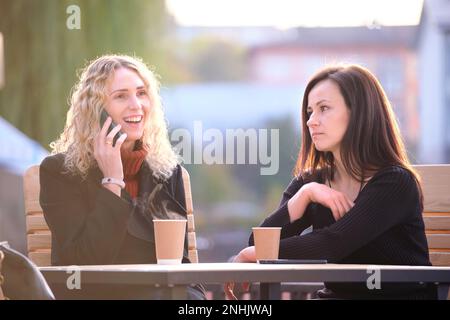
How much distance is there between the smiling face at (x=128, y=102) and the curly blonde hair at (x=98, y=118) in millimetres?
16

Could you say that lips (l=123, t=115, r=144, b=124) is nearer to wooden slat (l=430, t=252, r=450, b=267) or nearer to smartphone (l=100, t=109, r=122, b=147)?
smartphone (l=100, t=109, r=122, b=147)

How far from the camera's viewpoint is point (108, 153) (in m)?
2.35

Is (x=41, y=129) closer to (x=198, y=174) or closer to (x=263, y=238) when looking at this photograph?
(x=263, y=238)

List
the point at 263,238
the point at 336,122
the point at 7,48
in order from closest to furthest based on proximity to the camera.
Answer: the point at 263,238 → the point at 336,122 → the point at 7,48

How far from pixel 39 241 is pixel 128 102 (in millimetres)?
482

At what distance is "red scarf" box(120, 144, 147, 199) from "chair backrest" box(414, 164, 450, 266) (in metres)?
0.79

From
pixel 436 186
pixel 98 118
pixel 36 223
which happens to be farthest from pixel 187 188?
pixel 436 186

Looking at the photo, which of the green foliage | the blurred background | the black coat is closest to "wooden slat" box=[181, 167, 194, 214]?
the black coat

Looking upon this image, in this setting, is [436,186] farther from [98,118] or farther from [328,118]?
[98,118]

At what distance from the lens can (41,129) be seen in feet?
17.4

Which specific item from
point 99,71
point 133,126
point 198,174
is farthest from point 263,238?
point 198,174

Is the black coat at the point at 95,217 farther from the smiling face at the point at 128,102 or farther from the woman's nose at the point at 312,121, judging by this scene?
the woman's nose at the point at 312,121

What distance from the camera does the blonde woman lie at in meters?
2.26
